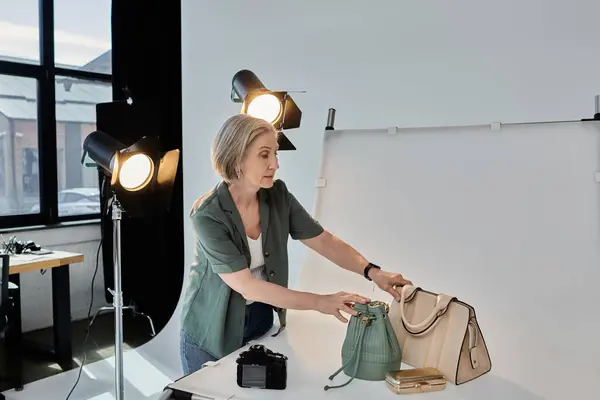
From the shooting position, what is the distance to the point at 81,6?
4441mm

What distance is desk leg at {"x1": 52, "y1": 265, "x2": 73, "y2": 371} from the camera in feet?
11.1

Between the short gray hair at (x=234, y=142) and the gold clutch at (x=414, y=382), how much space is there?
678 millimetres

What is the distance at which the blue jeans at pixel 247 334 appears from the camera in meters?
1.61

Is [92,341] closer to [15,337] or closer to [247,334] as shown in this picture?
[15,337]

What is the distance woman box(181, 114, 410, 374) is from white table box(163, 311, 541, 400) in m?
0.11

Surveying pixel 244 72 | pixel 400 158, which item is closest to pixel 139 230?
pixel 244 72

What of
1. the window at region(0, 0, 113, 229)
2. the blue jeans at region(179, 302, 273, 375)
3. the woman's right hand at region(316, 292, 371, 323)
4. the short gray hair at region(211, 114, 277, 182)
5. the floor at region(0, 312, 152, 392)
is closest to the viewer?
the woman's right hand at region(316, 292, 371, 323)

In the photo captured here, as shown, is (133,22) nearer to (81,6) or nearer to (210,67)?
→ (81,6)

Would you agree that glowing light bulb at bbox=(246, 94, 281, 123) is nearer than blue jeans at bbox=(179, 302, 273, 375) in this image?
No

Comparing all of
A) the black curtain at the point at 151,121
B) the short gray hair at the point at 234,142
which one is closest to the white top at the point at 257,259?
the short gray hair at the point at 234,142

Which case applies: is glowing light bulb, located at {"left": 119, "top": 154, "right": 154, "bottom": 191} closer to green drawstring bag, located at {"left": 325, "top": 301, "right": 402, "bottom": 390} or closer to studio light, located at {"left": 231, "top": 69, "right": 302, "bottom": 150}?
studio light, located at {"left": 231, "top": 69, "right": 302, "bottom": 150}

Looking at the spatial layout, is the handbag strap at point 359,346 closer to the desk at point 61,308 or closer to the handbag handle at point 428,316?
the handbag handle at point 428,316

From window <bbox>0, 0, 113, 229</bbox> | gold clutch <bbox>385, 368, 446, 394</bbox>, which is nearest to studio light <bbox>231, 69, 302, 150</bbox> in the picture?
gold clutch <bbox>385, 368, 446, 394</bbox>

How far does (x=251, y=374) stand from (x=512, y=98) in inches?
53.9
